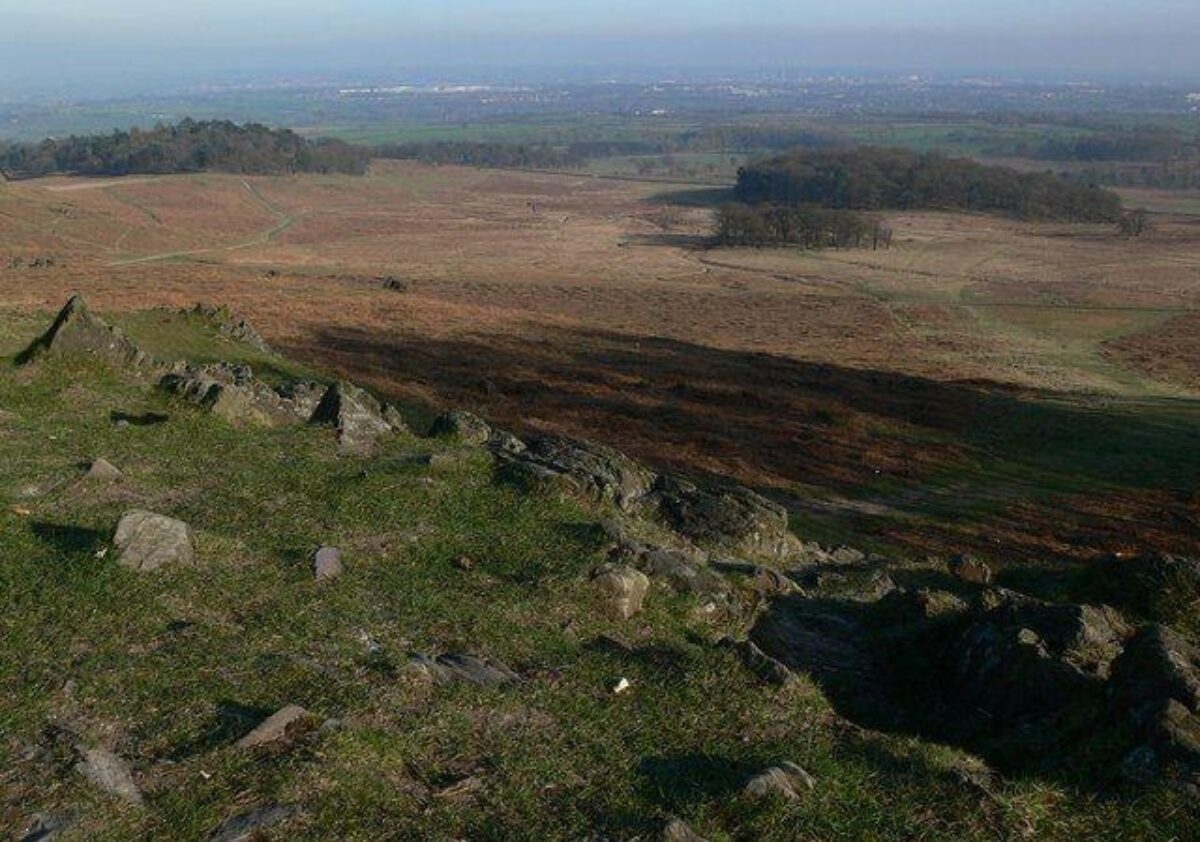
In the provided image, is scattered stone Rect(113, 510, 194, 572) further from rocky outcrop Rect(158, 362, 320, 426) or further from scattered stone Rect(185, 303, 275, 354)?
scattered stone Rect(185, 303, 275, 354)

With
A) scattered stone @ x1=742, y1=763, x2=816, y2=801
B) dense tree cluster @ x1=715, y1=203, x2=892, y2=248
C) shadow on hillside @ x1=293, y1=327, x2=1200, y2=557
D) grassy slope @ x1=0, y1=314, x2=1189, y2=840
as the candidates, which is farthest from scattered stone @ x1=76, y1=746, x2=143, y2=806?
dense tree cluster @ x1=715, y1=203, x2=892, y2=248

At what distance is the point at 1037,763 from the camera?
8984mm

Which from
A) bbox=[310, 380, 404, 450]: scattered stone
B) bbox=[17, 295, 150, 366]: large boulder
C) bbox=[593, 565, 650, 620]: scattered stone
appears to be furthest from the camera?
bbox=[17, 295, 150, 366]: large boulder

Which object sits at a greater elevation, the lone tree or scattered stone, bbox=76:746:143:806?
scattered stone, bbox=76:746:143:806

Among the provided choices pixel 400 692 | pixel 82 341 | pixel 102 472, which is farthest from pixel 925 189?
pixel 400 692

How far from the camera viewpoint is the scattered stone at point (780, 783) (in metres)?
7.98

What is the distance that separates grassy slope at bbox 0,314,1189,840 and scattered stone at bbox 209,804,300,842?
0.35 ft

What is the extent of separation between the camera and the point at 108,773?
7.51 metres

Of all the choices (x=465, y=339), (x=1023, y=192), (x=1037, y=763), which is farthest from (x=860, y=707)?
(x=1023, y=192)

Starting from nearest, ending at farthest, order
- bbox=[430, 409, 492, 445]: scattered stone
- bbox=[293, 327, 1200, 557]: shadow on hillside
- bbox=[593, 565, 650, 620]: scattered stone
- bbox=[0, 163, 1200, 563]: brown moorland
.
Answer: bbox=[593, 565, 650, 620]: scattered stone → bbox=[430, 409, 492, 445]: scattered stone → bbox=[293, 327, 1200, 557]: shadow on hillside → bbox=[0, 163, 1200, 563]: brown moorland

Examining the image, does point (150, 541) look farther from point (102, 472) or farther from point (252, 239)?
point (252, 239)

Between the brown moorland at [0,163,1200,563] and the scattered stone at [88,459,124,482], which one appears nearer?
the scattered stone at [88,459,124,482]

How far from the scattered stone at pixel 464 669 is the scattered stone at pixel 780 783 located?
261 cm

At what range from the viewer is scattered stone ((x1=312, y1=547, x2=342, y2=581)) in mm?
11727
